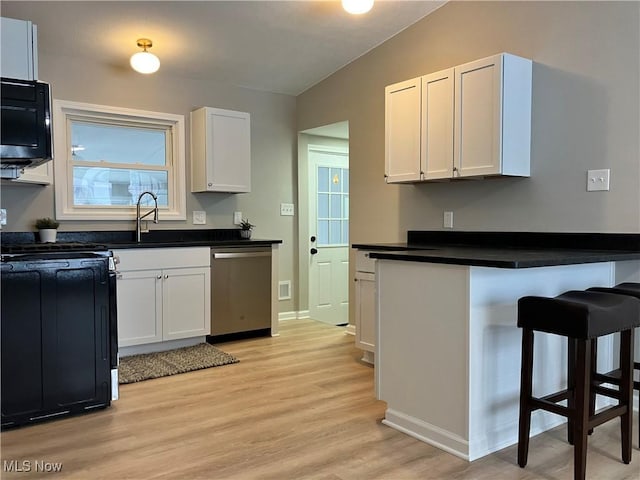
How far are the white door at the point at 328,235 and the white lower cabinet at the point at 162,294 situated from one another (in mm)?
1589

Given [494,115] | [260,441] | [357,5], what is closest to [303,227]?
[357,5]

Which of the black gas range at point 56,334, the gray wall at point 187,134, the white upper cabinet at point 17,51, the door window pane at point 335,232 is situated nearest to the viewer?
the black gas range at point 56,334

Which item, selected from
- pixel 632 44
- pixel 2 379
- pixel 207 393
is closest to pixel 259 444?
pixel 207 393

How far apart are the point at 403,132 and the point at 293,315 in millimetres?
2514

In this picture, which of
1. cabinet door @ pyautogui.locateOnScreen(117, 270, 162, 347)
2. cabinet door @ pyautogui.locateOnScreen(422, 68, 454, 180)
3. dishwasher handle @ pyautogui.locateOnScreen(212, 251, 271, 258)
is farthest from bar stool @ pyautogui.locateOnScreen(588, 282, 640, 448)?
cabinet door @ pyautogui.locateOnScreen(117, 270, 162, 347)

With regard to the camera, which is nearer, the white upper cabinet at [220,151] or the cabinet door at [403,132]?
the cabinet door at [403,132]

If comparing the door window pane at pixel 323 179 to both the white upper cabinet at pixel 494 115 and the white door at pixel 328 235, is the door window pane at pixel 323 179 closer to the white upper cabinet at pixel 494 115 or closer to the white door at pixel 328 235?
the white door at pixel 328 235

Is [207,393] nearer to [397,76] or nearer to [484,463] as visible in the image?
[484,463]

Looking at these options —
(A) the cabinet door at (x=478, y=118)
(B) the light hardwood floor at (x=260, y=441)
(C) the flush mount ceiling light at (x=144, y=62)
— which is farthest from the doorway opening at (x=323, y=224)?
(B) the light hardwood floor at (x=260, y=441)

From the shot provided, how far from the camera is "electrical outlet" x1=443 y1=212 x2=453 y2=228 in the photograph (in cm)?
391

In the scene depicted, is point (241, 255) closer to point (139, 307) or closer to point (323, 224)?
point (139, 307)

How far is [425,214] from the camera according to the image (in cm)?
412

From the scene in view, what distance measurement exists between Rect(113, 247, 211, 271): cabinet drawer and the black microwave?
4.21 ft

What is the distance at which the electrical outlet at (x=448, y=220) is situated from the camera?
154 inches
